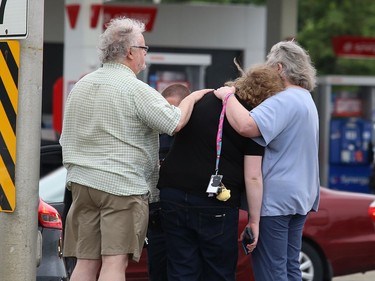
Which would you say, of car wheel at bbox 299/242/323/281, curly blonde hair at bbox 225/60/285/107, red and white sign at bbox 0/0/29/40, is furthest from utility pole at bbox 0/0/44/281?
car wheel at bbox 299/242/323/281

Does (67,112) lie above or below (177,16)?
below

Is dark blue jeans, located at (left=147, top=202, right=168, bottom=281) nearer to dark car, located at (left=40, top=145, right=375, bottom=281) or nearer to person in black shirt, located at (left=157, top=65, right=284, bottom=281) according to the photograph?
person in black shirt, located at (left=157, top=65, right=284, bottom=281)

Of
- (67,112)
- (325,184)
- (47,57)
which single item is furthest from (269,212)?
(47,57)

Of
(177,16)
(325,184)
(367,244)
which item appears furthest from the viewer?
(177,16)

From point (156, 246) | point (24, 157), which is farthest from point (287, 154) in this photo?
point (24, 157)

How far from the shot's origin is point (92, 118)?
5598 mm

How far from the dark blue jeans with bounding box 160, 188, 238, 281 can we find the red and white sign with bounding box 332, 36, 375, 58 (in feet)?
48.1

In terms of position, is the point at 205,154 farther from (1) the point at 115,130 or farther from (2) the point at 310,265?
(2) the point at 310,265

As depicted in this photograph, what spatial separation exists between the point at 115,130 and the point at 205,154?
537mm

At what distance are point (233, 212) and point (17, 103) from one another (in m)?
1.37

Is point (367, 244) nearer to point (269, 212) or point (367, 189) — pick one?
point (269, 212)

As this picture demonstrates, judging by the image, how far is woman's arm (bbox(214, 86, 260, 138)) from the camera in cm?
558

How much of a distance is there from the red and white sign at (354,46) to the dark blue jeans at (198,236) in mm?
14646

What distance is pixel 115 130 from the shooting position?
5559 millimetres
